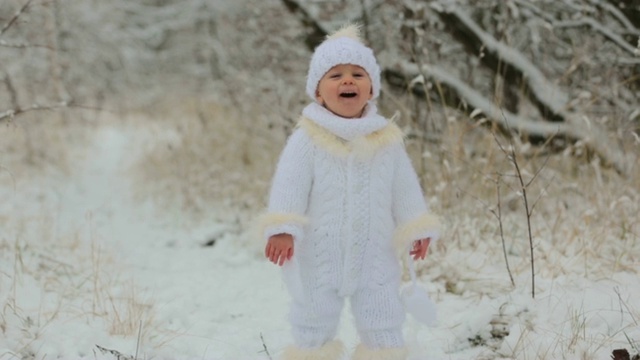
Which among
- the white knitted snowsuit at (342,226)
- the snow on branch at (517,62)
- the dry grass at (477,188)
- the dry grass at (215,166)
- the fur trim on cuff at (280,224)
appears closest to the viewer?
the fur trim on cuff at (280,224)

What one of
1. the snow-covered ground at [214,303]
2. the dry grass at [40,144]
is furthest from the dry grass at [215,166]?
the dry grass at [40,144]

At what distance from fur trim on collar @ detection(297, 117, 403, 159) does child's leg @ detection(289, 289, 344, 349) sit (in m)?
0.56

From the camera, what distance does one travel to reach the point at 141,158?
9594 millimetres

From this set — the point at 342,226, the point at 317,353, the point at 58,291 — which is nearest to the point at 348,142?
the point at 342,226

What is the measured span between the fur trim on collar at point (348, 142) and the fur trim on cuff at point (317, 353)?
772mm

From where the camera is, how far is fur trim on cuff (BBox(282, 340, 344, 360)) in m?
3.12

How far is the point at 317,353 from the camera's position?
3.12 m

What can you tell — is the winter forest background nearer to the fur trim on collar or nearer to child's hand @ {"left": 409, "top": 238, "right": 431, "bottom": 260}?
the fur trim on collar

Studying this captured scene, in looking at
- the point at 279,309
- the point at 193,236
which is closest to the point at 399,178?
the point at 279,309

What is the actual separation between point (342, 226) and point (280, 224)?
0.88 ft

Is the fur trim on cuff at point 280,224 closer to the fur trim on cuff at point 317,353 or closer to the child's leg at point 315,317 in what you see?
the child's leg at point 315,317

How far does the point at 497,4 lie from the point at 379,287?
417cm

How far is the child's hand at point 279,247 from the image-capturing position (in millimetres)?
2973

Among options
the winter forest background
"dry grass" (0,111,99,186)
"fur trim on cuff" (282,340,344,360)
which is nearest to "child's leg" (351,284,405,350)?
"fur trim on cuff" (282,340,344,360)
